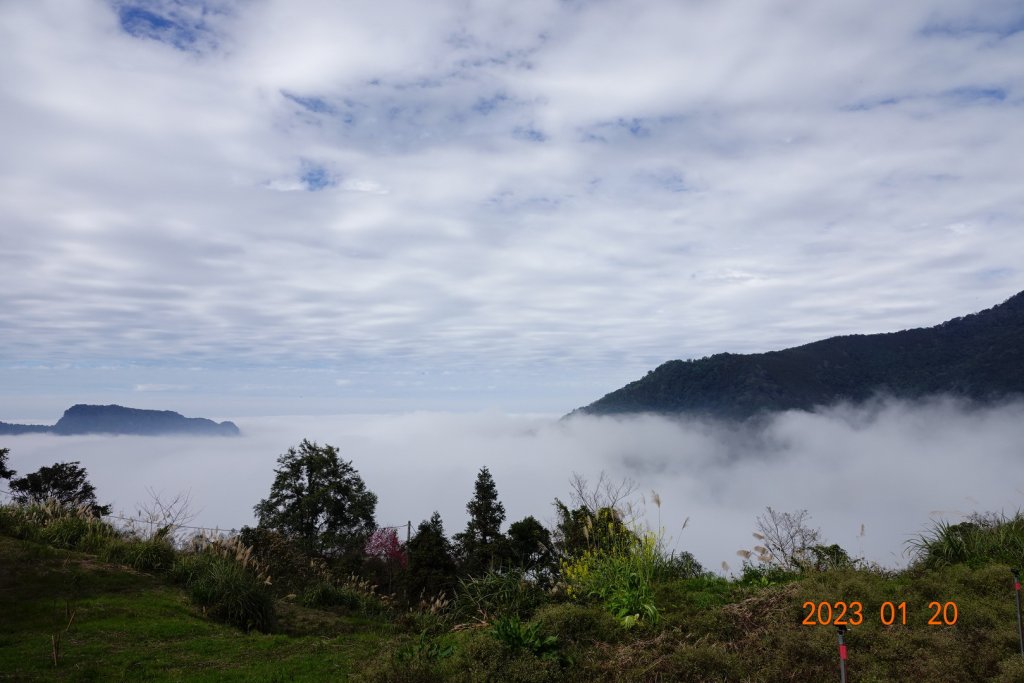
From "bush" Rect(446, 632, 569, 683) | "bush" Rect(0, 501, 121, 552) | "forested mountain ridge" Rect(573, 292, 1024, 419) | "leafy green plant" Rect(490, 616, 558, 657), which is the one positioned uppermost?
"forested mountain ridge" Rect(573, 292, 1024, 419)

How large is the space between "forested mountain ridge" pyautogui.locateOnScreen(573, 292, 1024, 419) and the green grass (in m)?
152

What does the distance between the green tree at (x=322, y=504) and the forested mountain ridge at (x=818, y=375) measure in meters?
138

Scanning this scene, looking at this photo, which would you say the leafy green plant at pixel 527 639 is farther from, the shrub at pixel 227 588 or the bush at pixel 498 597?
the shrub at pixel 227 588

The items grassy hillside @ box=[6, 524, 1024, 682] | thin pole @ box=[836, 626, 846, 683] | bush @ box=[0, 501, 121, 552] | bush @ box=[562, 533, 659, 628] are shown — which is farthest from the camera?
bush @ box=[0, 501, 121, 552]

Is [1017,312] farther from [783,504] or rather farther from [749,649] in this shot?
[749,649]

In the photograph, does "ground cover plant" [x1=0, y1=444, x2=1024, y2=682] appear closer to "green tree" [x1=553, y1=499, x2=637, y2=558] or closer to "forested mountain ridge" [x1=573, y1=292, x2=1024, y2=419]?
"green tree" [x1=553, y1=499, x2=637, y2=558]

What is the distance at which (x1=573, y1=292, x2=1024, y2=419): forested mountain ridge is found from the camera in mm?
133625

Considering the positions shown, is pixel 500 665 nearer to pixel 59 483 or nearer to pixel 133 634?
pixel 133 634

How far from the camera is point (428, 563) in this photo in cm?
2094

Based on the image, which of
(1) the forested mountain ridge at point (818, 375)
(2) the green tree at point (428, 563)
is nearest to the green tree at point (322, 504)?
(2) the green tree at point (428, 563)

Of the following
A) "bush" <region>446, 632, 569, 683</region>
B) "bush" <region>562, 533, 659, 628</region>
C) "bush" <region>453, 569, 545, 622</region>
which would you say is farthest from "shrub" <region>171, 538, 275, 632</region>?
"bush" <region>562, 533, 659, 628</region>

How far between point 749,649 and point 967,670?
2008mm

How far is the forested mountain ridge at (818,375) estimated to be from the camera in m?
134

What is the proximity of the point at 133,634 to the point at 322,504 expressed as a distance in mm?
17678
